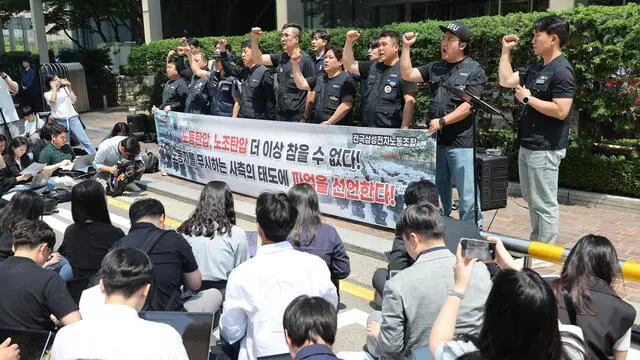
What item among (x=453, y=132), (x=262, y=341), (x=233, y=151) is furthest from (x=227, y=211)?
(x=233, y=151)

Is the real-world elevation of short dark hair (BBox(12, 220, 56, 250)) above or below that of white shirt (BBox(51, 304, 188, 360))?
above

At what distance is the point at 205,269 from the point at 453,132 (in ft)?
10.2

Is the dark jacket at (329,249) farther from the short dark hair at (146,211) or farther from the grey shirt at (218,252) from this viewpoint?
the short dark hair at (146,211)

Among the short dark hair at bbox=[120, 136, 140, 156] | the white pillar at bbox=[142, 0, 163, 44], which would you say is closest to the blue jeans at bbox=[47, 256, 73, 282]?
the short dark hair at bbox=[120, 136, 140, 156]

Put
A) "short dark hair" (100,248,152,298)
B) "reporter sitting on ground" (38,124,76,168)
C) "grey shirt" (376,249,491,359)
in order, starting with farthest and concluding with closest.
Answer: "reporter sitting on ground" (38,124,76,168), "grey shirt" (376,249,491,359), "short dark hair" (100,248,152,298)

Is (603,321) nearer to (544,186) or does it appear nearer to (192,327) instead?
(192,327)

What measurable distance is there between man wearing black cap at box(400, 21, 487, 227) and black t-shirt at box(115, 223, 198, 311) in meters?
3.20

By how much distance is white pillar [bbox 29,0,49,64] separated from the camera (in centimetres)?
2358

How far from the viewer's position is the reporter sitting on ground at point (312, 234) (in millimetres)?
4371

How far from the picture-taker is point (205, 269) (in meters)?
4.46

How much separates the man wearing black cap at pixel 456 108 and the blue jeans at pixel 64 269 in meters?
3.69

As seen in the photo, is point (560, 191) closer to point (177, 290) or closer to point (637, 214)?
point (637, 214)

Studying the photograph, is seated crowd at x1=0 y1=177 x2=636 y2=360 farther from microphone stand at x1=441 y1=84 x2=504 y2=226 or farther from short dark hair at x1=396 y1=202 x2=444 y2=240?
microphone stand at x1=441 y1=84 x2=504 y2=226

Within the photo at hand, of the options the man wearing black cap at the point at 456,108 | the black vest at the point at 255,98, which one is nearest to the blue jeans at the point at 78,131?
the black vest at the point at 255,98
